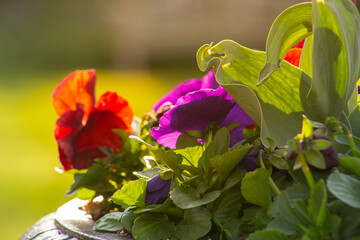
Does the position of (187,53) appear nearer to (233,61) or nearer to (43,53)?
(43,53)

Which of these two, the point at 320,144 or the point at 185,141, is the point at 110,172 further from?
the point at 320,144

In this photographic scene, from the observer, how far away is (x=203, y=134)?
0.52 meters

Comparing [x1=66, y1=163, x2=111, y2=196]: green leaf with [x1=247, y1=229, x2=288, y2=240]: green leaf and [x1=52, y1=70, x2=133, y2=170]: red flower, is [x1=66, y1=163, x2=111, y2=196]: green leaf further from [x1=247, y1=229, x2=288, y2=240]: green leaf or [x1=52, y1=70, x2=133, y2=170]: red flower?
[x1=247, y1=229, x2=288, y2=240]: green leaf

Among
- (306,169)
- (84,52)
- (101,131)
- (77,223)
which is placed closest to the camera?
(306,169)

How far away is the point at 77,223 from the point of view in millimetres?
583

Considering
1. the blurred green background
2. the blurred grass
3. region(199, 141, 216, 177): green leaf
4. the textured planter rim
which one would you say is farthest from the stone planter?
the blurred green background

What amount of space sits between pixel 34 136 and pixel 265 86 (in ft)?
12.2

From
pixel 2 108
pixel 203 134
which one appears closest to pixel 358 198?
pixel 203 134

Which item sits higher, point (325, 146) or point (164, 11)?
point (325, 146)

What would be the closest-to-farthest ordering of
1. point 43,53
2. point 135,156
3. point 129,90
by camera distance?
point 135,156
point 129,90
point 43,53

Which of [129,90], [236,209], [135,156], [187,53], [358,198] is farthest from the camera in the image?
[187,53]

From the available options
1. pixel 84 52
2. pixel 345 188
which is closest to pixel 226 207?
pixel 345 188

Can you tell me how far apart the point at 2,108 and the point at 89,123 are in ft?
14.6

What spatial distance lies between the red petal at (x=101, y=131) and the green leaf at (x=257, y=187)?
293 millimetres
